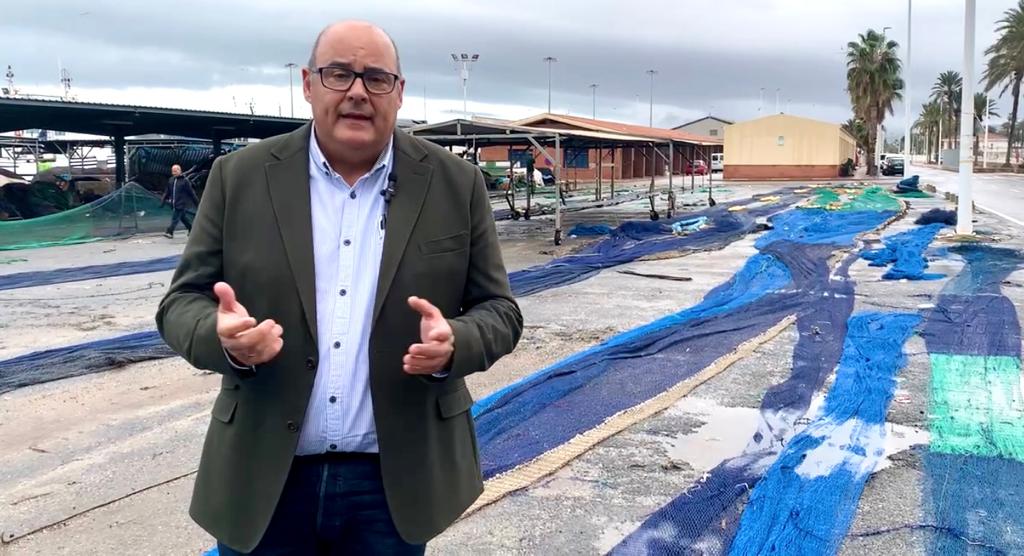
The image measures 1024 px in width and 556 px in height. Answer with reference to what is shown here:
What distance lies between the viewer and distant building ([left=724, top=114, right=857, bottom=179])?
4775 centimetres

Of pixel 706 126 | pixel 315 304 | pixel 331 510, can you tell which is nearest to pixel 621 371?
pixel 331 510

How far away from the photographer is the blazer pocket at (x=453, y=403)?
1.87 meters

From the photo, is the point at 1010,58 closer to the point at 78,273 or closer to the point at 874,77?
the point at 874,77

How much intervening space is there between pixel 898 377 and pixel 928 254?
7839 mm

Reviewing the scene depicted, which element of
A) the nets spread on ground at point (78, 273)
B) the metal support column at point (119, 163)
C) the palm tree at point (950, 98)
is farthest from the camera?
the palm tree at point (950, 98)

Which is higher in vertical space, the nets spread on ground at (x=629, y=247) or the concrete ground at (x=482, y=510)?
the nets spread on ground at (x=629, y=247)

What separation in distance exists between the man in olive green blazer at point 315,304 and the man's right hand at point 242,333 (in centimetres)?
9

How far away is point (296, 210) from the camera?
180cm

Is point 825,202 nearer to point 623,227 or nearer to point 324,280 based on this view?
point 623,227

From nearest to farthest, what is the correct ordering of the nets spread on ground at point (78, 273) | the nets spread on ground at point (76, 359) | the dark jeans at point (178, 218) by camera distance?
the nets spread on ground at point (76, 359) → the nets spread on ground at point (78, 273) → the dark jeans at point (178, 218)

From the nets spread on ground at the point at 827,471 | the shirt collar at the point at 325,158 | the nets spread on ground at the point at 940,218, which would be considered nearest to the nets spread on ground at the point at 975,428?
the nets spread on ground at the point at 827,471

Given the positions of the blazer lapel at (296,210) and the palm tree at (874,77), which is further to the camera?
the palm tree at (874,77)

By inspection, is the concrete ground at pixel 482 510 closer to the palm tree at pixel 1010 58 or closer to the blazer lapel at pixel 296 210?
the blazer lapel at pixel 296 210

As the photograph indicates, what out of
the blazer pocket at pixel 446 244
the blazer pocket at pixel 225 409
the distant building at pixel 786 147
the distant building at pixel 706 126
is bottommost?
the blazer pocket at pixel 225 409
